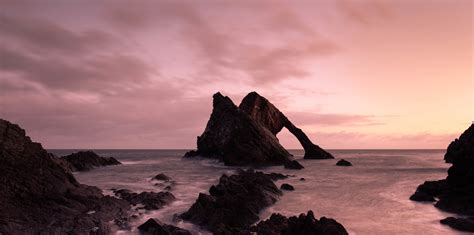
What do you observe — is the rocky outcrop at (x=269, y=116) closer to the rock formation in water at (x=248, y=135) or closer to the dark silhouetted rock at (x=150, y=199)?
the rock formation in water at (x=248, y=135)

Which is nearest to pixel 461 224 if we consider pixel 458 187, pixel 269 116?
pixel 458 187

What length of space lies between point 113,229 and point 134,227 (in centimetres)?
97

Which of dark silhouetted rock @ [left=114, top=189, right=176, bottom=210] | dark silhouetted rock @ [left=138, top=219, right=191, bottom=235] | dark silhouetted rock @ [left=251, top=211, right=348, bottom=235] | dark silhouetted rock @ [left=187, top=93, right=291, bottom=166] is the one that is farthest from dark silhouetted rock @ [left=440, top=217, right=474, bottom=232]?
dark silhouetted rock @ [left=187, top=93, right=291, bottom=166]

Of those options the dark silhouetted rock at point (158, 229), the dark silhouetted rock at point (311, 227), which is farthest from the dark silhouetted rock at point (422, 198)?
the dark silhouetted rock at point (158, 229)

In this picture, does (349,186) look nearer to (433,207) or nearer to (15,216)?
(433,207)

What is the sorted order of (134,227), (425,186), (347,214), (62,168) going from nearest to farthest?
(134,227) → (62,168) → (347,214) → (425,186)

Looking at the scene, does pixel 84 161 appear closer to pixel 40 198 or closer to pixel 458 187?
pixel 40 198

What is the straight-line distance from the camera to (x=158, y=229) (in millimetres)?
16359

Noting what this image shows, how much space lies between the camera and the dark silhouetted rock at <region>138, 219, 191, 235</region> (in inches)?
631

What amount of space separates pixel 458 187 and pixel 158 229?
22.3 m

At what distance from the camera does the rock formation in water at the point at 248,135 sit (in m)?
66.6

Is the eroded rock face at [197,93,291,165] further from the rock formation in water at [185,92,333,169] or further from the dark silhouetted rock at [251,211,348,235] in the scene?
the dark silhouetted rock at [251,211,348,235]

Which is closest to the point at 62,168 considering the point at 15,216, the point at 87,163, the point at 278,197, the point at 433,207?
the point at 15,216

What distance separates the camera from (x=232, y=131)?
6919 centimetres
